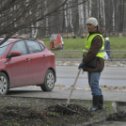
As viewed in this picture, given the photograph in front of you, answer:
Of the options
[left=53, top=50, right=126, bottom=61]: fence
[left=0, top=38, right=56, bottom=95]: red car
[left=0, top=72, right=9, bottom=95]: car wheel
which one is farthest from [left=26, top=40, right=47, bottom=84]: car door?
[left=53, top=50, right=126, bottom=61]: fence

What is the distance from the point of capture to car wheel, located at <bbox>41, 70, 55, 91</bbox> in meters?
15.3

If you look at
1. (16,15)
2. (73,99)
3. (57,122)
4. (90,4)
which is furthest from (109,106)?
(16,15)

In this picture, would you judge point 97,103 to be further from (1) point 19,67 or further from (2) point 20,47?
(2) point 20,47

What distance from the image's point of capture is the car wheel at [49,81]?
50.1 ft

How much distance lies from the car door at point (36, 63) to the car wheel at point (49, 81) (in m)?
0.24

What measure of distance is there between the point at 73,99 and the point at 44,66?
11.2 ft

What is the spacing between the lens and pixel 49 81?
608 inches

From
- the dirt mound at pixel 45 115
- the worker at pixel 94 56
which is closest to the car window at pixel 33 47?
the worker at pixel 94 56

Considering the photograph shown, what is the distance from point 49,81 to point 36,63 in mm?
864

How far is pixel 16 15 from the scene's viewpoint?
771 cm

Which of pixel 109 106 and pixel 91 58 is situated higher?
pixel 91 58

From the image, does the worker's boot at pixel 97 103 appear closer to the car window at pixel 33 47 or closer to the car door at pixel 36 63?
the car door at pixel 36 63

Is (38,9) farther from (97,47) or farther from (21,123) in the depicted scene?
(97,47)

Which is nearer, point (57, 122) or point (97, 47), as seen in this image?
point (57, 122)
